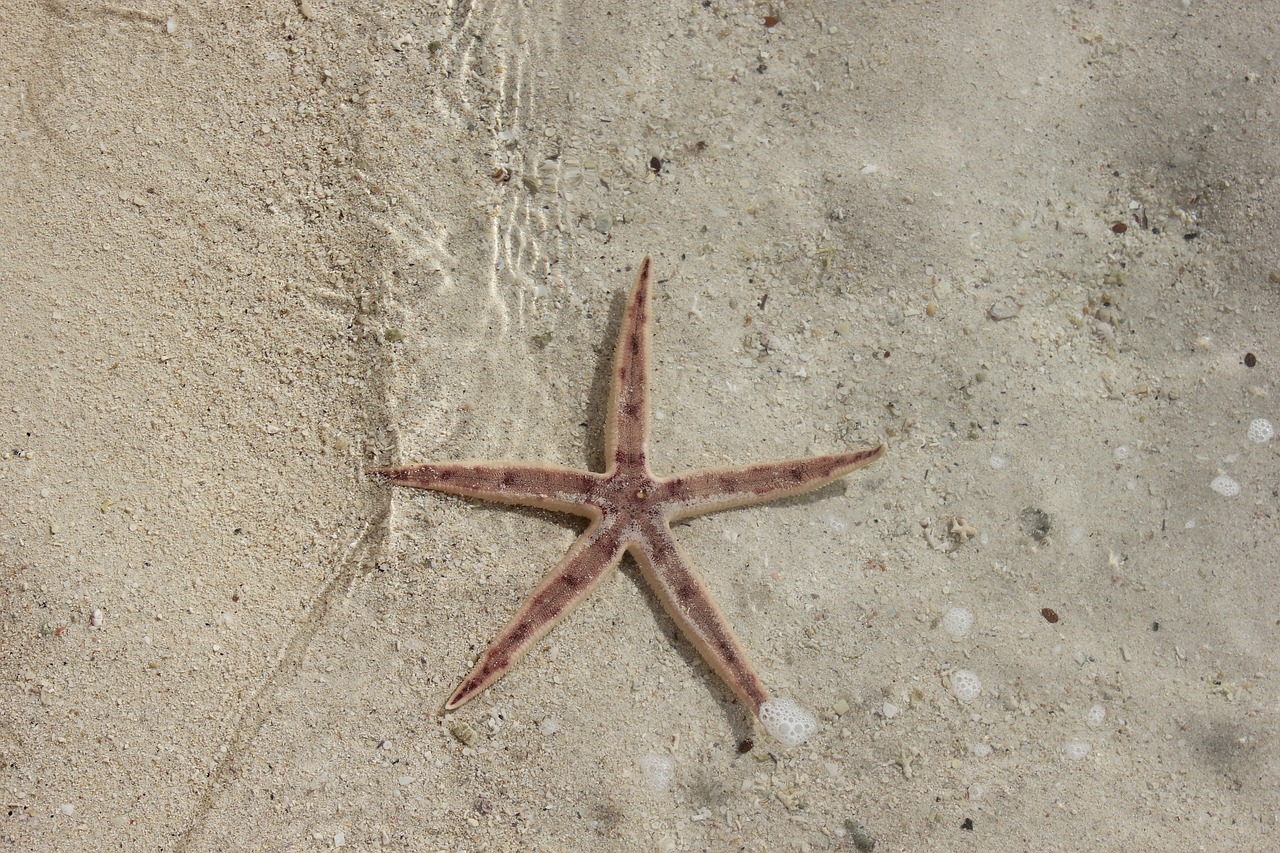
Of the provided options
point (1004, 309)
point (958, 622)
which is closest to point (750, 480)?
point (958, 622)

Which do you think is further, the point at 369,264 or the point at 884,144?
the point at 884,144

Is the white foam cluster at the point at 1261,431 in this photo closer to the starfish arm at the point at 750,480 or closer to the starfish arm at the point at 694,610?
the starfish arm at the point at 750,480

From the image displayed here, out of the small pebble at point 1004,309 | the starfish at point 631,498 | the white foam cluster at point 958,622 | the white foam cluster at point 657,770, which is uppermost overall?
the small pebble at point 1004,309

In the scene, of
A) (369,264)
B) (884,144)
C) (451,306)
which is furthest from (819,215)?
(369,264)

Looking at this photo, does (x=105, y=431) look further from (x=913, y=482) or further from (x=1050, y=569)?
(x=1050, y=569)

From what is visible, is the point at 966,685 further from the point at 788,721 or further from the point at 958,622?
the point at 788,721

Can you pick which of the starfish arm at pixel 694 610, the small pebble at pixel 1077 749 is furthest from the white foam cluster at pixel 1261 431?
the starfish arm at pixel 694 610
